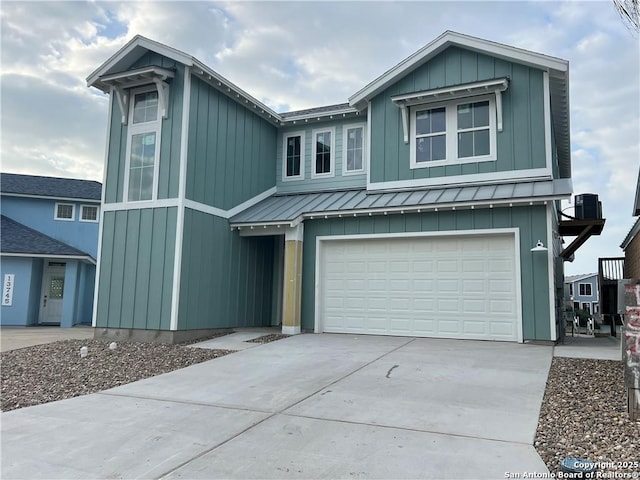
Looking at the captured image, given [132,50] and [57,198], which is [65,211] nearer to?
[57,198]

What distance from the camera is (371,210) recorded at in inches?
418

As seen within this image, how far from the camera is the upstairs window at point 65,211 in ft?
61.1

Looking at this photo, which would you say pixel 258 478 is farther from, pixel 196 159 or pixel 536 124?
pixel 536 124

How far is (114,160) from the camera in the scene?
36.3 feet

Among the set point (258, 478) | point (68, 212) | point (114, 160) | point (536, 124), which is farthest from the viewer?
point (68, 212)

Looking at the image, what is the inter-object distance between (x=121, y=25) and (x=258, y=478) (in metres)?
11.5

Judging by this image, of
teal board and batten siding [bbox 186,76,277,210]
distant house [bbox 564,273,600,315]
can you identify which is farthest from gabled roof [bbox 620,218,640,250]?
distant house [bbox 564,273,600,315]

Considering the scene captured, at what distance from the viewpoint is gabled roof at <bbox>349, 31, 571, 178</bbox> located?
1014cm

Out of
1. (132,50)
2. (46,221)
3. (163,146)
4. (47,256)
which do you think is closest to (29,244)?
(47,256)

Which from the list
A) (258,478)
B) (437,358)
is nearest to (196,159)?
(437,358)

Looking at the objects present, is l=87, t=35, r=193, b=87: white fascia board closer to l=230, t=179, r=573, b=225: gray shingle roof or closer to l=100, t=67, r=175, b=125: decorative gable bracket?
l=100, t=67, r=175, b=125: decorative gable bracket

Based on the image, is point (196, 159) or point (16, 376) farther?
point (196, 159)

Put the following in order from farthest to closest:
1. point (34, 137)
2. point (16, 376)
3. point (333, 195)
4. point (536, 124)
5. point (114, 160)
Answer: point (34, 137)
point (333, 195)
point (114, 160)
point (536, 124)
point (16, 376)

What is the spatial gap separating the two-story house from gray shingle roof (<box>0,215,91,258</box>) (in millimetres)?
A: 7042
